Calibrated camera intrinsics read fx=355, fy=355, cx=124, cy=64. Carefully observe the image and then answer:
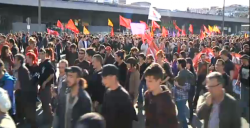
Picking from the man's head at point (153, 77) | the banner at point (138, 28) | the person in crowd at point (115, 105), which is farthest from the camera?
the banner at point (138, 28)

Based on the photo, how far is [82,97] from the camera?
4.48 meters

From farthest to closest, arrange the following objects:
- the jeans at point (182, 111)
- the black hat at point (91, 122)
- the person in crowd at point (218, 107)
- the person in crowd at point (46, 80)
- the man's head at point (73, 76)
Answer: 1. the person in crowd at point (46, 80)
2. the jeans at point (182, 111)
3. the man's head at point (73, 76)
4. the person in crowd at point (218, 107)
5. the black hat at point (91, 122)

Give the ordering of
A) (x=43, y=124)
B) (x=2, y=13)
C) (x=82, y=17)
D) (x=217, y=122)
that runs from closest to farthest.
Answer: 1. (x=217, y=122)
2. (x=43, y=124)
3. (x=2, y=13)
4. (x=82, y=17)

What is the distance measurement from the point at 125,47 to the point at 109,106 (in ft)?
51.9

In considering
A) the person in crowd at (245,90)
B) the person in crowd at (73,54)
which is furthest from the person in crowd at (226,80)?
the person in crowd at (73,54)

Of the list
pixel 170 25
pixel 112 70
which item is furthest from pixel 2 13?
pixel 112 70

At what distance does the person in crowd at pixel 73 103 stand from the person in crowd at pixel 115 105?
0.24 metres

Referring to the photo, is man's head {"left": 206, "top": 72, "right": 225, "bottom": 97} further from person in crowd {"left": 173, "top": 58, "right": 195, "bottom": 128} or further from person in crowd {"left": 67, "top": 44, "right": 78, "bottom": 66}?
person in crowd {"left": 67, "top": 44, "right": 78, "bottom": 66}

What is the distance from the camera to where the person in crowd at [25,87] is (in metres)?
6.86

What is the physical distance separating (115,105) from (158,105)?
1.94ft

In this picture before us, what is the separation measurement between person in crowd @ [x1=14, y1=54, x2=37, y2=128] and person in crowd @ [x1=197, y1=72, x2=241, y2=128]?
385 centimetres

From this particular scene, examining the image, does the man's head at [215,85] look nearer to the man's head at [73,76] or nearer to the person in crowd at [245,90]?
the person in crowd at [245,90]

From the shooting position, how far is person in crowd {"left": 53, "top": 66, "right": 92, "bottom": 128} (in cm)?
442

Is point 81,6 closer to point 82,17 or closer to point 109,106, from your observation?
point 82,17
